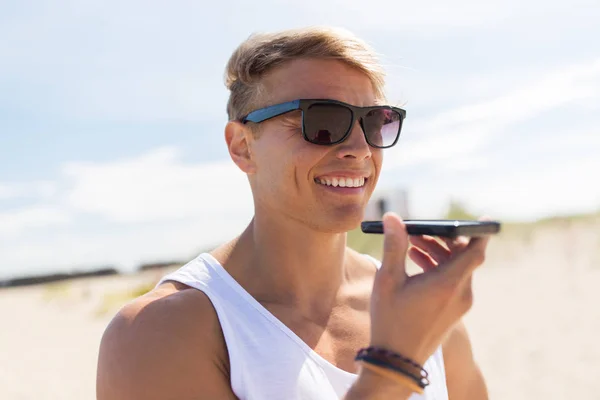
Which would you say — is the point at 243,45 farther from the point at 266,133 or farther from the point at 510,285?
the point at 510,285

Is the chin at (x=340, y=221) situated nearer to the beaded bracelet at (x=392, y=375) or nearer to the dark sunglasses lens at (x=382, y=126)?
the dark sunglasses lens at (x=382, y=126)

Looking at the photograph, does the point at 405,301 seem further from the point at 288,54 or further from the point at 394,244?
the point at 288,54

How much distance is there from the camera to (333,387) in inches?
87.3

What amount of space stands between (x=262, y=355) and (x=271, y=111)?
2.98 feet

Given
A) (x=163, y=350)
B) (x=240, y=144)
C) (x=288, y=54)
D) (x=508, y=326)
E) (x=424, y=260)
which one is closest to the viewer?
(x=424, y=260)

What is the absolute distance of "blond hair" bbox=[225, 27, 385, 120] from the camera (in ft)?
8.22

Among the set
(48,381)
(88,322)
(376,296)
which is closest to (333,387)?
(376,296)

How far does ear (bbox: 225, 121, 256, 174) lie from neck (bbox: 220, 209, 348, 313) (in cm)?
21

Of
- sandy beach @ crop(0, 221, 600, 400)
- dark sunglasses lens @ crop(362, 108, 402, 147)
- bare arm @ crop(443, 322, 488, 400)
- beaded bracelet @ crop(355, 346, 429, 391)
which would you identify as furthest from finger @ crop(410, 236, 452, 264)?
sandy beach @ crop(0, 221, 600, 400)

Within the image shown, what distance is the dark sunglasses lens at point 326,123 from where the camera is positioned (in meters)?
2.41

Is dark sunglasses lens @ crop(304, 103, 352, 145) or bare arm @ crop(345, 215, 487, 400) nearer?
bare arm @ crop(345, 215, 487, 400)

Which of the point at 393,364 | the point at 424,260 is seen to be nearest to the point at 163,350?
the point at 393,364

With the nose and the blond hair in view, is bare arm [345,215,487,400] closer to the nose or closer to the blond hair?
the nose

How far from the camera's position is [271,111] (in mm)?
2498
